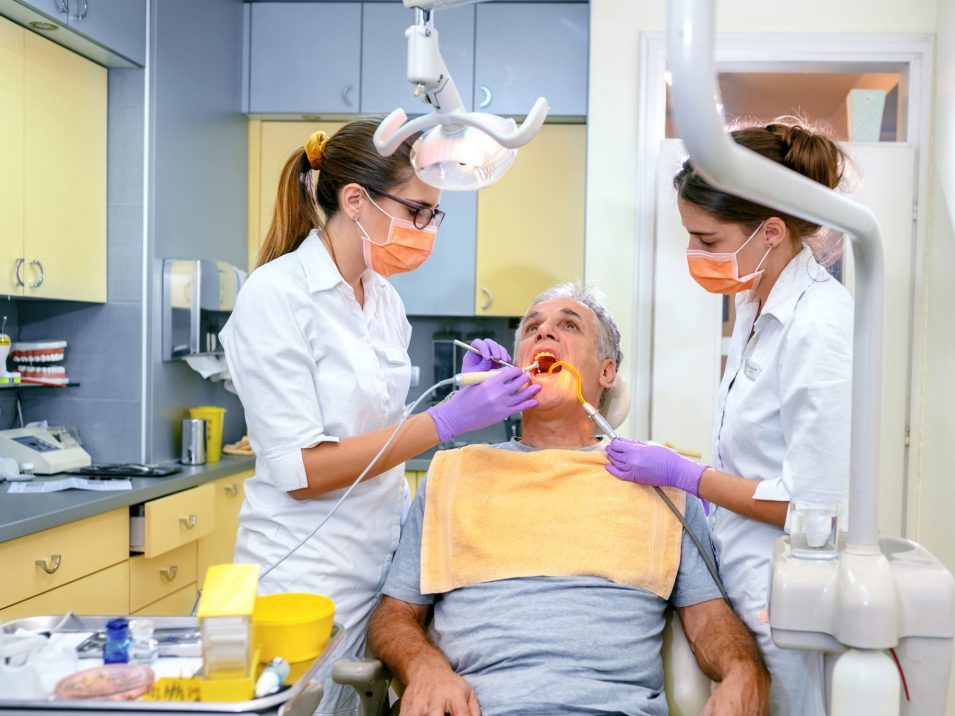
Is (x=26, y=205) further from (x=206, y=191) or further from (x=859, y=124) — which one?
(x=859, y=124)

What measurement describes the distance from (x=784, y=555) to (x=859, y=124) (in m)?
2.84

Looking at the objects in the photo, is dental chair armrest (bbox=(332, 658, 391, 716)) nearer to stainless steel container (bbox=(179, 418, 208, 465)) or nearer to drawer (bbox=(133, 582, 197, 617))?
drawer (bbox=(133, 582, 197, 617))

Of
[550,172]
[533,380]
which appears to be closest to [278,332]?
[533,380]

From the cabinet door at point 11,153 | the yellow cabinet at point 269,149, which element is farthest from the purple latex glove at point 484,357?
the yellow cabinet at point 269,149

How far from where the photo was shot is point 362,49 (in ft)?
11.9

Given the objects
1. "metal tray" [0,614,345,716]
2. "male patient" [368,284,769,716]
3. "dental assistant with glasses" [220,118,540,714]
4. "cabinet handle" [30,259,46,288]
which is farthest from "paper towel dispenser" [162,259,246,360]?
"metal tray" [0,614,345,716]

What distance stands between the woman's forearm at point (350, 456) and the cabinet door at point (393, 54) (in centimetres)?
224

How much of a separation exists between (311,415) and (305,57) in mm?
2450

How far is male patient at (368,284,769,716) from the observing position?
1.47 meters

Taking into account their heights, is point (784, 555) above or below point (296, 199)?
below

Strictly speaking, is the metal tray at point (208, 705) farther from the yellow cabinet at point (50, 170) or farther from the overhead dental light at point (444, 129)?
the yellow cabinet at point (50, 170)

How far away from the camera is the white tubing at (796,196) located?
1.98 ft

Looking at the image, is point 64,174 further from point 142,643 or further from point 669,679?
point 669,679

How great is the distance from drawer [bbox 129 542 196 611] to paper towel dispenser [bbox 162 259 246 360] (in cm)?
66
